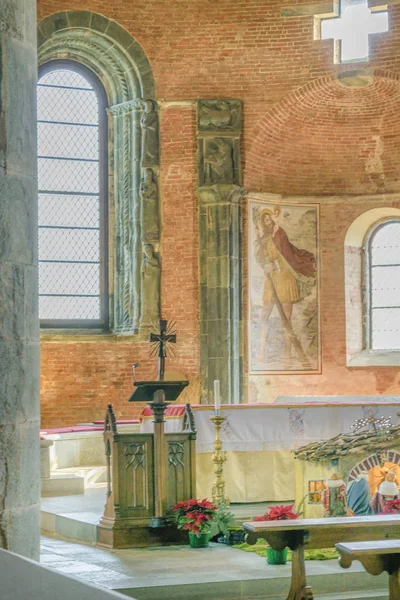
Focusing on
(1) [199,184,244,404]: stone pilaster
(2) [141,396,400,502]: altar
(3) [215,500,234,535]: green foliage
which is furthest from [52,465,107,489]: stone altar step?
(3) [215,500,234,535]: green foliage

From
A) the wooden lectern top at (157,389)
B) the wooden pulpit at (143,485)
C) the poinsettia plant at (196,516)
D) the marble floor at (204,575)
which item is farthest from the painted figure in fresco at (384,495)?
the wooden lectern top at (157,389)

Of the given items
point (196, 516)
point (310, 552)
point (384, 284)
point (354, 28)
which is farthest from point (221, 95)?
point (310, 552)

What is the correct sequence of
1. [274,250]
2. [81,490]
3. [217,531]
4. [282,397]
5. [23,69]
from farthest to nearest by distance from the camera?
[274,250] → [282,397] → [81,490] → [217,531] → [23,69]

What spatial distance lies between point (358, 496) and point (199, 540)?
1.38 meters

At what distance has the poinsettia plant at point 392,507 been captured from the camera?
29.1ft

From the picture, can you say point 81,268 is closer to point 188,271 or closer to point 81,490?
point 188,271

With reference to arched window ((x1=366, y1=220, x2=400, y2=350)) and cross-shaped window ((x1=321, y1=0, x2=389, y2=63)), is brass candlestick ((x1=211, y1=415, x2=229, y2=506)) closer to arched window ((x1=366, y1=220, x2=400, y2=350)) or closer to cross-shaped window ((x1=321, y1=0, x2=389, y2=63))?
arched window ((x1=366, y1=220, x2=400, y2=350))

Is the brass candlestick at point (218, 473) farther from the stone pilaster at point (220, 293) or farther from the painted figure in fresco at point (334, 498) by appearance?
the stone pilaster at point (220, 293)

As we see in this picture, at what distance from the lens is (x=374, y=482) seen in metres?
9.46

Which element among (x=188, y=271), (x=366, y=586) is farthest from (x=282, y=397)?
(x=366, y=586)

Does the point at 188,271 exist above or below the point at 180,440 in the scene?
above

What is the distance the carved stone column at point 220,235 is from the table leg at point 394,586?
892 centimetres

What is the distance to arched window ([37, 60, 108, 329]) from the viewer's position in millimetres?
15797

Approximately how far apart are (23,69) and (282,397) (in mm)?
9782
